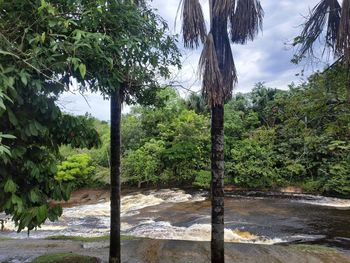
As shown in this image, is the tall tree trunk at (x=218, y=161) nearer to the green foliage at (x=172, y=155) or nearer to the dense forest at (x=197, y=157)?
the dense forest at (x=197, y=157)

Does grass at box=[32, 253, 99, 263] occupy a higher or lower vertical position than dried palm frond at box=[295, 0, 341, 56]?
lower

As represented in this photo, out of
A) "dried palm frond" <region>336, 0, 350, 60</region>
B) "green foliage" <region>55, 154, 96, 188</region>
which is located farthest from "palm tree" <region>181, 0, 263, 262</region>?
"green foliage" <region>55, 154, 96, 188</region>

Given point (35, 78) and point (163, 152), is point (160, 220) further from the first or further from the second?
point (35, 78)

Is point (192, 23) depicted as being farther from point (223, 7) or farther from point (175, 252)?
point (175, 252)

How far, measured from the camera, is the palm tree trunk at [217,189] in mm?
6039

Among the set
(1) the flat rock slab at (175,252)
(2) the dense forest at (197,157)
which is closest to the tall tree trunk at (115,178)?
(1) the flat rock slab at (175,252)

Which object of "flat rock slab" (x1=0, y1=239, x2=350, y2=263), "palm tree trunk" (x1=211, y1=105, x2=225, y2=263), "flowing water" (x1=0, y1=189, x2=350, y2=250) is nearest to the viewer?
"palm tree trunk" (x1=211, y1=105, x2=225, y2=263)

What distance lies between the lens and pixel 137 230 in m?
12.4

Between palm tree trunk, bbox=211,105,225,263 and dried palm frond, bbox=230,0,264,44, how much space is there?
4.74 feet

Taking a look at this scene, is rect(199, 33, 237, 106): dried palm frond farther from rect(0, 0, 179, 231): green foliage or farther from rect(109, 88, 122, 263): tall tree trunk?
rect(0, 0, 179, 231): green foliage

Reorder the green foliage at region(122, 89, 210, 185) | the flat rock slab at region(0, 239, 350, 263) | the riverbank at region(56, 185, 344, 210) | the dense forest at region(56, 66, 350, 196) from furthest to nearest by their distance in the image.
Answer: the green foliage at region(122, 89, 210, 185) < the riverbank at region(56, 185, 344, 210) < the dense forest at region(56, 66, 350, 196) < the flat rock slab at region(0, 239, 350, 263)

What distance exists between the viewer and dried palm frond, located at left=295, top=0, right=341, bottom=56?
13.1ft

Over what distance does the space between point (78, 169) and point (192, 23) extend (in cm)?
1849

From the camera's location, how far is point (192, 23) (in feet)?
19.3
